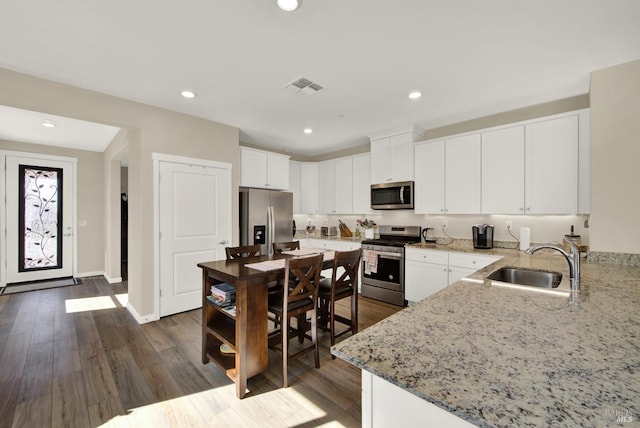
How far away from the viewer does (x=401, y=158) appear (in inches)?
163

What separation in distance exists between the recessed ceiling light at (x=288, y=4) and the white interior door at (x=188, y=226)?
2.47m

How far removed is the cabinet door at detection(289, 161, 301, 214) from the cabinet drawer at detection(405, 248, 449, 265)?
253 centimetres

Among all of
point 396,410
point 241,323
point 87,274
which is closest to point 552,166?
point 396,410

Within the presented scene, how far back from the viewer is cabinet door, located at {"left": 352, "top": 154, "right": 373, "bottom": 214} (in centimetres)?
470

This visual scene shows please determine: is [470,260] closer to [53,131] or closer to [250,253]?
[250,253]

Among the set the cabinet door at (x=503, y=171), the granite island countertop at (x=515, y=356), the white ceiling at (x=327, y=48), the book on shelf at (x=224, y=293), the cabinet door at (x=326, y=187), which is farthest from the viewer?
the cabinet door at (x=326, y=187)

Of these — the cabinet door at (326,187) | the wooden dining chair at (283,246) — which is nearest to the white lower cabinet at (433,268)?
the wooden dining chair at (283,246)

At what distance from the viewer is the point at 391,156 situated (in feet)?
13.9

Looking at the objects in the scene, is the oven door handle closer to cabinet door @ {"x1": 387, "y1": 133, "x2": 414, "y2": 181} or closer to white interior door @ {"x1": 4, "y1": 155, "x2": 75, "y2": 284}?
cabinet door @ {"x1": 387, "y1": 133, "x2": 414, "y2": 181}

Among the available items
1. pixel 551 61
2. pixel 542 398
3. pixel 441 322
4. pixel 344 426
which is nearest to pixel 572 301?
pixel 441 322

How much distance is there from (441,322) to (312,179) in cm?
466

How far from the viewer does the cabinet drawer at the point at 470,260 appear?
3.08 meters

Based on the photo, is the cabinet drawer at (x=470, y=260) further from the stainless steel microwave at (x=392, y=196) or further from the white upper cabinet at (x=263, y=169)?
the white upper cabinet at (x=263, y=169)

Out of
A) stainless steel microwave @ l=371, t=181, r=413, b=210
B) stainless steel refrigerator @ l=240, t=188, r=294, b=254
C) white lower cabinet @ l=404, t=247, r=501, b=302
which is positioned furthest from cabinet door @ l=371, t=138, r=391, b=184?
stainless steel refrigerator @ l=240, t=188, r=294, b=254
